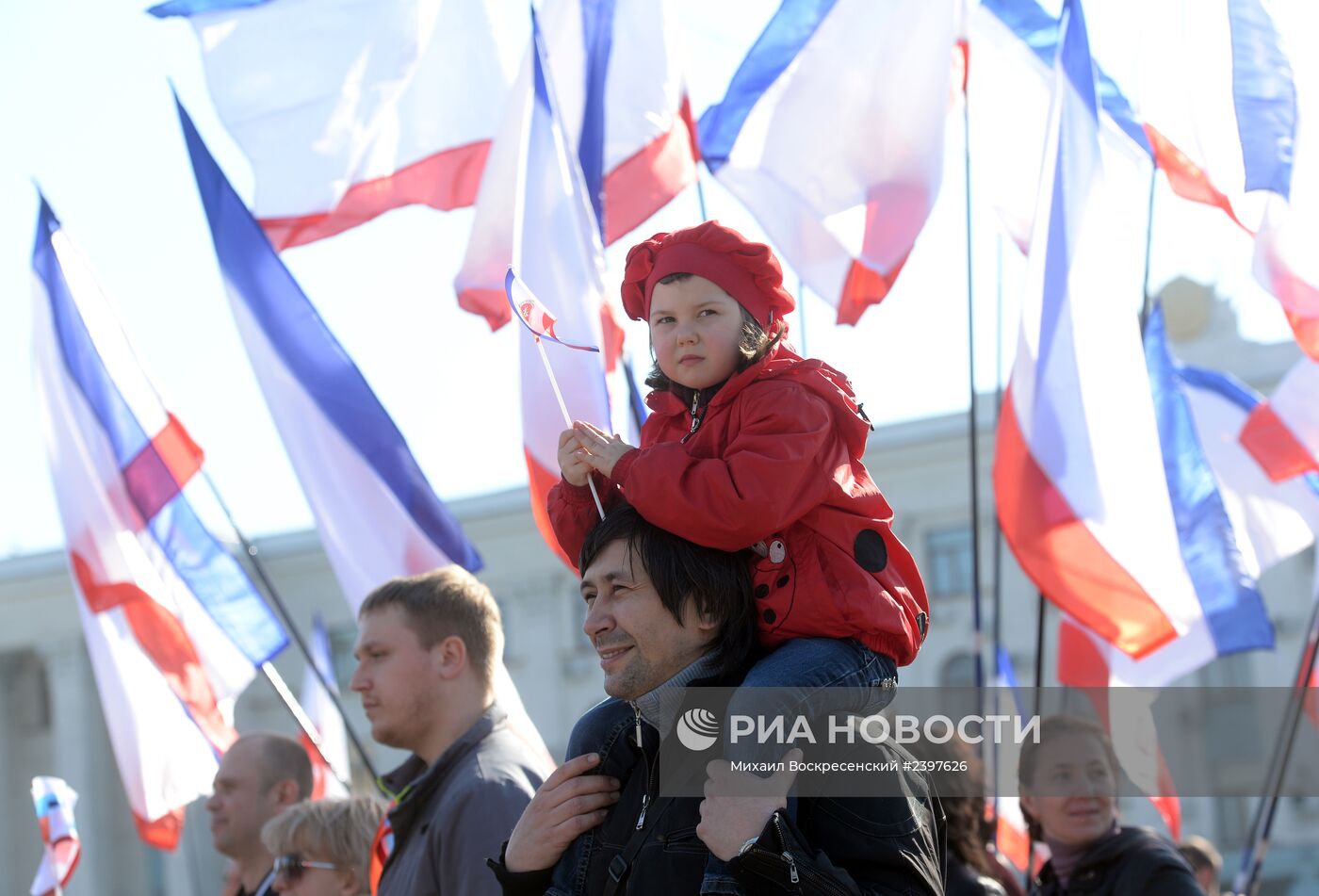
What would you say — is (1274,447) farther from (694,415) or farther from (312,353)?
(694,415)

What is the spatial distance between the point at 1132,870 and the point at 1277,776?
3196 millimetres

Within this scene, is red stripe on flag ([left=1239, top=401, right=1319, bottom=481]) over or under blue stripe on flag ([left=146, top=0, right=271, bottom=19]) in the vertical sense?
under

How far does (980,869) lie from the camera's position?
4.65 metres

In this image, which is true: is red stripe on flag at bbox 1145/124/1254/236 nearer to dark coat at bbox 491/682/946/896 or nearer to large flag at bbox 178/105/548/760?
large flag at bbox 178/105/548/760

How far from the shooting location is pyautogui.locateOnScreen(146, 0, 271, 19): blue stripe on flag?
7.57 metres

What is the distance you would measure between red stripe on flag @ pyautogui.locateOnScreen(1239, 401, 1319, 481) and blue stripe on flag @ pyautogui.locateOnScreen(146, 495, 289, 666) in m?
4.96

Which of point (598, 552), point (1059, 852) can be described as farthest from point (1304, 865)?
point (598, 552)

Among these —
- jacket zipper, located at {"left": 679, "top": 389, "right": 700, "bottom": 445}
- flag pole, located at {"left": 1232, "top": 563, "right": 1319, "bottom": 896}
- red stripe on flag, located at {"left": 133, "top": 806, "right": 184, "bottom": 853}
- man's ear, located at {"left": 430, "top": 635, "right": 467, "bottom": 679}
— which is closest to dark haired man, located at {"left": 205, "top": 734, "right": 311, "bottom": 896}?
man's ear, located at {"left": 430, "top": 635, "right": 467, "bottom": 679}

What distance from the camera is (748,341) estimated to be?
2961 millimetres

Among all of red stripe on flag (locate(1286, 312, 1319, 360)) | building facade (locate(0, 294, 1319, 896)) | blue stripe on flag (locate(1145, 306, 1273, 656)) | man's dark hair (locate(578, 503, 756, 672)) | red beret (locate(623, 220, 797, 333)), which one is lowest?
building facade (locate(0, 294, 1319, 896))

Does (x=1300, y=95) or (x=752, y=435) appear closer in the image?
(x=752, y=435)

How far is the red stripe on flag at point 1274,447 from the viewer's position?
310 inches

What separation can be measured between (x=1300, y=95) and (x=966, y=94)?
1645mm

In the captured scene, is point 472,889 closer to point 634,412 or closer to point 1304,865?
point 634,412
